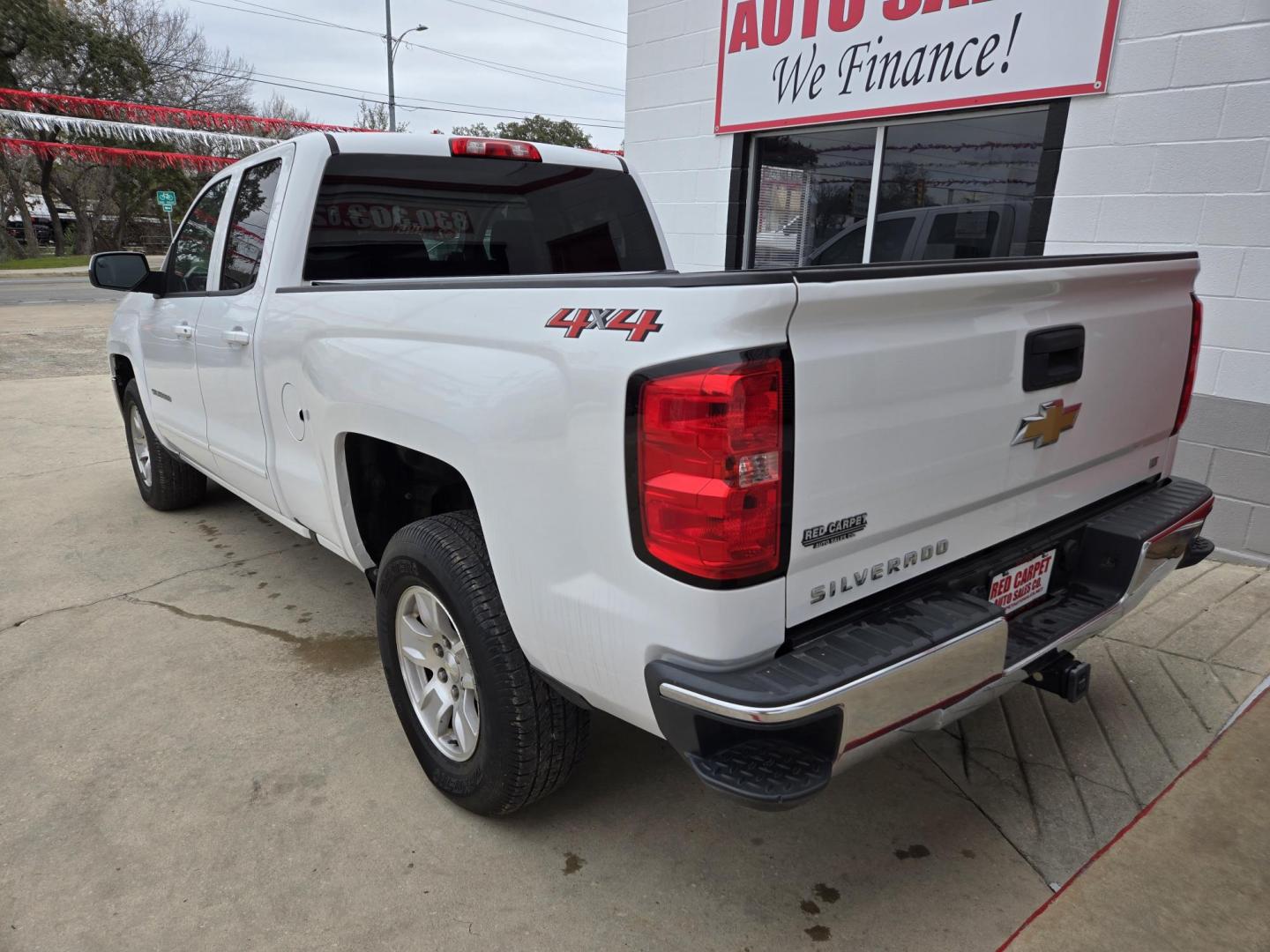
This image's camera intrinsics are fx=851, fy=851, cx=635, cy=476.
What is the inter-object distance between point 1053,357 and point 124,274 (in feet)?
14.5

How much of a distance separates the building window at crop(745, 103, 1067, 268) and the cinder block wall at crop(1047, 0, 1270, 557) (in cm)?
40

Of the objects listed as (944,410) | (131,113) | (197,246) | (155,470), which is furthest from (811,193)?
(131,113)

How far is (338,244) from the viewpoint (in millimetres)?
3309

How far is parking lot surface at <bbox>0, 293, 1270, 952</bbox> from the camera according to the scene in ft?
7.13

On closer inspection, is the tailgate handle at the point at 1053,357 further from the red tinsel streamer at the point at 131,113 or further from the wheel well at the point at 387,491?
the red tinsel streamer at the point at 131,113

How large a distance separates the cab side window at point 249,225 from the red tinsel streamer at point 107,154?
93.0 feet

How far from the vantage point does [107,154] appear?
101ft

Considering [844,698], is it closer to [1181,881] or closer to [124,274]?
[1181,881]

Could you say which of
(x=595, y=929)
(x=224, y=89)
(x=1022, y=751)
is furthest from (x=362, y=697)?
(x=224, y=89)

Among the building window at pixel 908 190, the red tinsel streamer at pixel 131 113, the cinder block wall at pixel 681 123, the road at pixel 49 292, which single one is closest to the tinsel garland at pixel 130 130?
the red tinsel streamer at pixel 131 113

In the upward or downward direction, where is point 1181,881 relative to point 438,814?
upward

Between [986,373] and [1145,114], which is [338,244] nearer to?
[986,373]

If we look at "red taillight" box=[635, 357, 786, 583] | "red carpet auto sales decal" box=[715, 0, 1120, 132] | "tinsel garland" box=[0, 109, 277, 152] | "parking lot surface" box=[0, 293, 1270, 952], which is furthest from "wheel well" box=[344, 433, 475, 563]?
"tinsel garland" box=[0, 109, 277, 152]

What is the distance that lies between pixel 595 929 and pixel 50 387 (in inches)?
383
